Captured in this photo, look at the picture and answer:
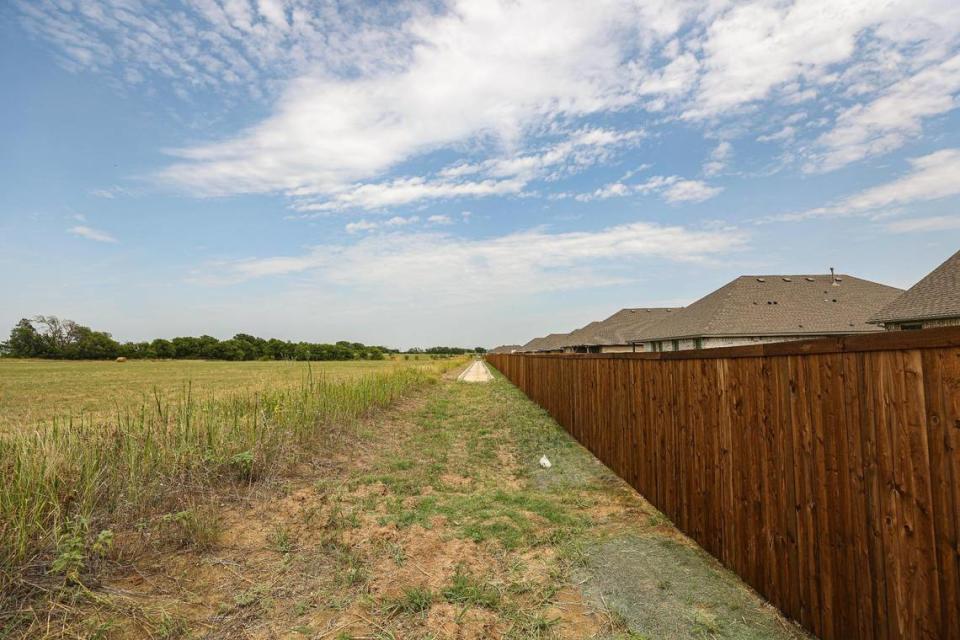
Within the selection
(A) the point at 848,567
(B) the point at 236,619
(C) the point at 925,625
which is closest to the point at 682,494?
(A) the point at 848,567

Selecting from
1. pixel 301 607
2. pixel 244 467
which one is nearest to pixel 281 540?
pixel 301 607

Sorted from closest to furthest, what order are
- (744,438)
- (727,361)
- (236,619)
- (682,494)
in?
1. (236,619)
2. (744,438)
3. (727,361)
4. (682,494)

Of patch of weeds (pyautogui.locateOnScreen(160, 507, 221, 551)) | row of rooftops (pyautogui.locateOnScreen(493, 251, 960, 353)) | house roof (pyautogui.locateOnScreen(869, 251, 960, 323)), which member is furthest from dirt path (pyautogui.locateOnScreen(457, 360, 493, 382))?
patch of weeds (pyautogui.locateOnScreen(160, 507, 221, 551))

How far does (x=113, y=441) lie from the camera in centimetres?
432

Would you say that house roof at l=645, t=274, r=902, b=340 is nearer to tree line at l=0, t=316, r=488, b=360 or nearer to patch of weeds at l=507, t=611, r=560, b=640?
patch of weeds at l=507, t=611, r=560, b=640

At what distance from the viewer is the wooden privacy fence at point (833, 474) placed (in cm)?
186

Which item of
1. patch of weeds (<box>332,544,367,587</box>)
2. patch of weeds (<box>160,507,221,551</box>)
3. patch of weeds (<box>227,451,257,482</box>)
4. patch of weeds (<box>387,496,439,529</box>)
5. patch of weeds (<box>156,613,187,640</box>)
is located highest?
patch of weeds (<box>227,451,257,482</box>)

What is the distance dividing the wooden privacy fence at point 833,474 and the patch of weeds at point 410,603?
2.00m

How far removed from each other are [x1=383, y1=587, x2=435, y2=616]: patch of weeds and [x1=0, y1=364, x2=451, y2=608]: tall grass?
189cm

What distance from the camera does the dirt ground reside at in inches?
108

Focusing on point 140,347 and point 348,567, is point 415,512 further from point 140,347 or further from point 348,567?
point 140,347

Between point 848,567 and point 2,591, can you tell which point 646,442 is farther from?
point 2,591

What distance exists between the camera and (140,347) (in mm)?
84562

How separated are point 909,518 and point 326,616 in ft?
9.45
